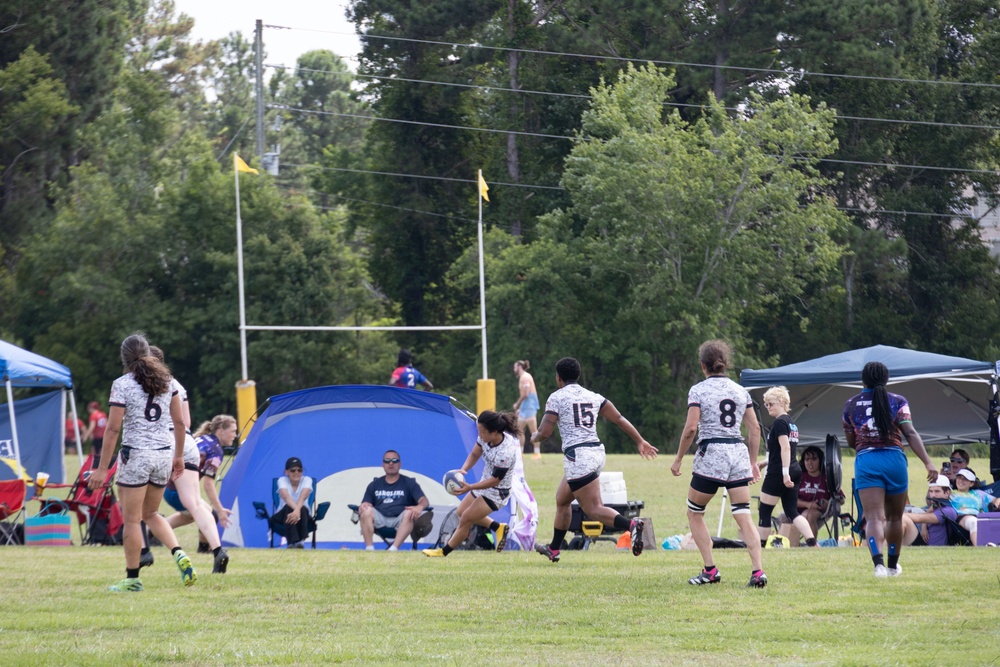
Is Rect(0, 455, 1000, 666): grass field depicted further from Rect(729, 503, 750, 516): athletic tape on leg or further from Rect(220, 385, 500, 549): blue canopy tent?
Rect(220, 385, 500, 549): blue canopy tent

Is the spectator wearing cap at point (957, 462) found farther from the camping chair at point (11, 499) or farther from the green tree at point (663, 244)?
the green tree at point (663, 244)

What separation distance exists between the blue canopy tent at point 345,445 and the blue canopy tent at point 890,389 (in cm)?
359

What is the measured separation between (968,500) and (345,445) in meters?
6.96

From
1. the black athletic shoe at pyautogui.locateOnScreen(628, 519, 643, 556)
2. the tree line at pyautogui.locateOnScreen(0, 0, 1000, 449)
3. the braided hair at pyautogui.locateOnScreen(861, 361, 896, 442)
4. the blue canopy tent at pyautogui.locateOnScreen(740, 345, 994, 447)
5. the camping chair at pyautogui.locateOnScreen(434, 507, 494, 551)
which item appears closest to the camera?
the braided hair at pyautogui.locateOnScreen(861, 361, 896, 442)

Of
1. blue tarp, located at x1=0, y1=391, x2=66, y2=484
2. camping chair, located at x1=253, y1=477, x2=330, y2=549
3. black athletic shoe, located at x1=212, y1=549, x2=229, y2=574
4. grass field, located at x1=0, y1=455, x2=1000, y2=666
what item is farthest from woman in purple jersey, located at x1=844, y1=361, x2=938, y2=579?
blue tarp, located at x1=0, y1=391, x2=66, y2=484

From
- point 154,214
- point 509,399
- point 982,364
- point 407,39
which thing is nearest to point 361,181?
point 407,39

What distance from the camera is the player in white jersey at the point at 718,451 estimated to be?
880 centimetres

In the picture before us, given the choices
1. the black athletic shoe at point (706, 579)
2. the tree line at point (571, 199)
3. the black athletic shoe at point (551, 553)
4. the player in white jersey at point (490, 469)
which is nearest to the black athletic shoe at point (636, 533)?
the black athletic shoe at point (551, 553)

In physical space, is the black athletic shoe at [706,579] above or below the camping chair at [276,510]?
below

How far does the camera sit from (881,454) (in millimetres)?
9344

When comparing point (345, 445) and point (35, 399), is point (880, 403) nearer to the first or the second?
point (345, 445)

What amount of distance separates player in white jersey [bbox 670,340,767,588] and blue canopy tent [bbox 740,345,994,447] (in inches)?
246

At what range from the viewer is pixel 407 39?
42.0 m

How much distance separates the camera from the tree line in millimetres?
36656
